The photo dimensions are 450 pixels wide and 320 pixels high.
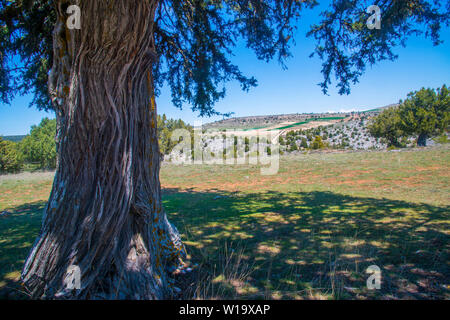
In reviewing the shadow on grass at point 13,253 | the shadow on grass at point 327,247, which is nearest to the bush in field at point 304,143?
the shadow on grass at point 327,247

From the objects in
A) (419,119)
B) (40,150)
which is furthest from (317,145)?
(40,150)

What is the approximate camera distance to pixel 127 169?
2689 millimetres

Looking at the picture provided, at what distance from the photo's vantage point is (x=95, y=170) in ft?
8.43

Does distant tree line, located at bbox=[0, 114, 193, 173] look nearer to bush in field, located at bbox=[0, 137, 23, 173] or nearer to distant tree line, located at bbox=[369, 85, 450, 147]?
bush in field, located at bbox=[0, 137, 23, 173]

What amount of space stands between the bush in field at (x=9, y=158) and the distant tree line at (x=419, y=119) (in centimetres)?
4677

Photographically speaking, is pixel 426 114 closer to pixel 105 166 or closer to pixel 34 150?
pixel 105 166

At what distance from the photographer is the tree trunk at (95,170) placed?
2465 millimetres

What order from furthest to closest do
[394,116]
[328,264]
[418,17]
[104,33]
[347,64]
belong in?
[394,116]
[347,64]
[418,17]
[328,264]
[104,33]

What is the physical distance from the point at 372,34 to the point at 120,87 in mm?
6190

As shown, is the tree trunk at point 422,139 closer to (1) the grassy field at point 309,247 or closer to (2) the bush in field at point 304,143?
(2) the bush in field at point 304,143

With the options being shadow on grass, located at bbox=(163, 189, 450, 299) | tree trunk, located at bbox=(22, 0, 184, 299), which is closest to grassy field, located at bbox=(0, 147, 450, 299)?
shadow on grass, located at bbox=(163, 189, 450, 299)

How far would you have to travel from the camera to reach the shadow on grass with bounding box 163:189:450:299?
108 inches

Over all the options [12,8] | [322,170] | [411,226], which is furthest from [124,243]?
[322,170]

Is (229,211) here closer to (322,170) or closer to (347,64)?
(347,64)
